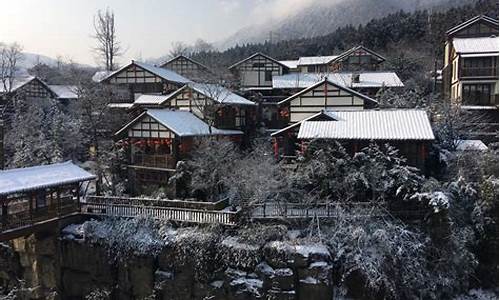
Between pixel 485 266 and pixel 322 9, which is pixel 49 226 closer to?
pixel 485 266

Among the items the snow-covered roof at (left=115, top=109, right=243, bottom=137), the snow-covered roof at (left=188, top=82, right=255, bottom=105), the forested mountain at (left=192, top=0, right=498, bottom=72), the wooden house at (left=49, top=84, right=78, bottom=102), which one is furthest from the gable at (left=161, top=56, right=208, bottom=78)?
the snow-covered roof at (left=115, top=109, right=243, bottom=137)

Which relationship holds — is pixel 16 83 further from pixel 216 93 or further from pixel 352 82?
pixel 352 82

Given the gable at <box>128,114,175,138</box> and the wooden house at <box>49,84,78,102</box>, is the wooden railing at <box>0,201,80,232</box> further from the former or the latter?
the wooden house at <box>49,84,78,102</box>

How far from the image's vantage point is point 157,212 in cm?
2114

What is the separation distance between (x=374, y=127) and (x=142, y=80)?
2491 cm

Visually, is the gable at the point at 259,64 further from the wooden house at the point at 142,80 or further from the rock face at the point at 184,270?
the rock face at the point at 184,270

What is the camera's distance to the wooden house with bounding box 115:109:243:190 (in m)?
25.8

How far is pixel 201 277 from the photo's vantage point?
19109 millimetres

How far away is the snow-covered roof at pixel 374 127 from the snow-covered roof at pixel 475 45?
14667mm

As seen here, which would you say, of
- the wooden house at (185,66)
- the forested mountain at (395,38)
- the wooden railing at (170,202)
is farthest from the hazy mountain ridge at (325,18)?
the wooden railing at (170,202)

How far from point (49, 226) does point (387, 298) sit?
17.4 meters

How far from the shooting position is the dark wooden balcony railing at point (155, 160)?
2575cm

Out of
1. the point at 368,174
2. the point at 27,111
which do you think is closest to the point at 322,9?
the point at 27,111

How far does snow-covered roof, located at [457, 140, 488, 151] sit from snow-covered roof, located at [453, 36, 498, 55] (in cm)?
1169
